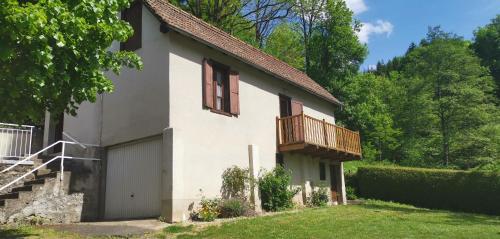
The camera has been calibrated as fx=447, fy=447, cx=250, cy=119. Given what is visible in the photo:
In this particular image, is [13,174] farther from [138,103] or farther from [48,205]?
[138,103]

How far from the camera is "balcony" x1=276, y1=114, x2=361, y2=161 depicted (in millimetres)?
18594

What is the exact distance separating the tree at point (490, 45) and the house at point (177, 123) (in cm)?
4196

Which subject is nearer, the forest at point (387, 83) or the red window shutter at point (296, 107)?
the red window shutter at point (296, 107)

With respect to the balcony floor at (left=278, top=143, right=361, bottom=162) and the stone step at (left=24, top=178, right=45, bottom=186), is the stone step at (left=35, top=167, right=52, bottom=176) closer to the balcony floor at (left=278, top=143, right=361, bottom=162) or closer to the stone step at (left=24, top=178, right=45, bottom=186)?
the stone step at (left=24, top=178, right=45, bottom=186)

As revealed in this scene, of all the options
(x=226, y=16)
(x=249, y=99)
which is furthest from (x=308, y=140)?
(x=226, y=16)

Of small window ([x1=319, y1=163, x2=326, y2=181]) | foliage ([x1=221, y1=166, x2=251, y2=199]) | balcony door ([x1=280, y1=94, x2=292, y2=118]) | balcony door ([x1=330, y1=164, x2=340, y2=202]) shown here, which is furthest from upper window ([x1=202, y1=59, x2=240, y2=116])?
balcony door ([x1=330, y1=164, x2=340, y2=202])

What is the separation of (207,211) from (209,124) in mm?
3105

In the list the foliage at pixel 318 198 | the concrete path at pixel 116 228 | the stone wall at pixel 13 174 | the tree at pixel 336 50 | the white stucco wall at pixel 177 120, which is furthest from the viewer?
the tree at pixel 336 50

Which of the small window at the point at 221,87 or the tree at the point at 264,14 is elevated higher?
the tree at the point at 264,14

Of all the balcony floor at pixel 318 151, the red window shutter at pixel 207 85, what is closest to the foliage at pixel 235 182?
the red window shutter at pixel 207 85

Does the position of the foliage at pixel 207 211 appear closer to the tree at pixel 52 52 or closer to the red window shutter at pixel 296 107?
the tree at pixel 52 52

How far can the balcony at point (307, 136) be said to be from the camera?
18.6 metres

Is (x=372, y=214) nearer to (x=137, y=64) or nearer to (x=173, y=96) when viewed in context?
(x=173, y=96)

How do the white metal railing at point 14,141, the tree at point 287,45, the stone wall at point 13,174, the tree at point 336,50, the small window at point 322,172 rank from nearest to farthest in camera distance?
1. the stone wall at point 13,174
2. the white metal railing at point 14,141
3. the small window at point 322,172
4. the tree at point 336,50
5. the tree at point 287,45
